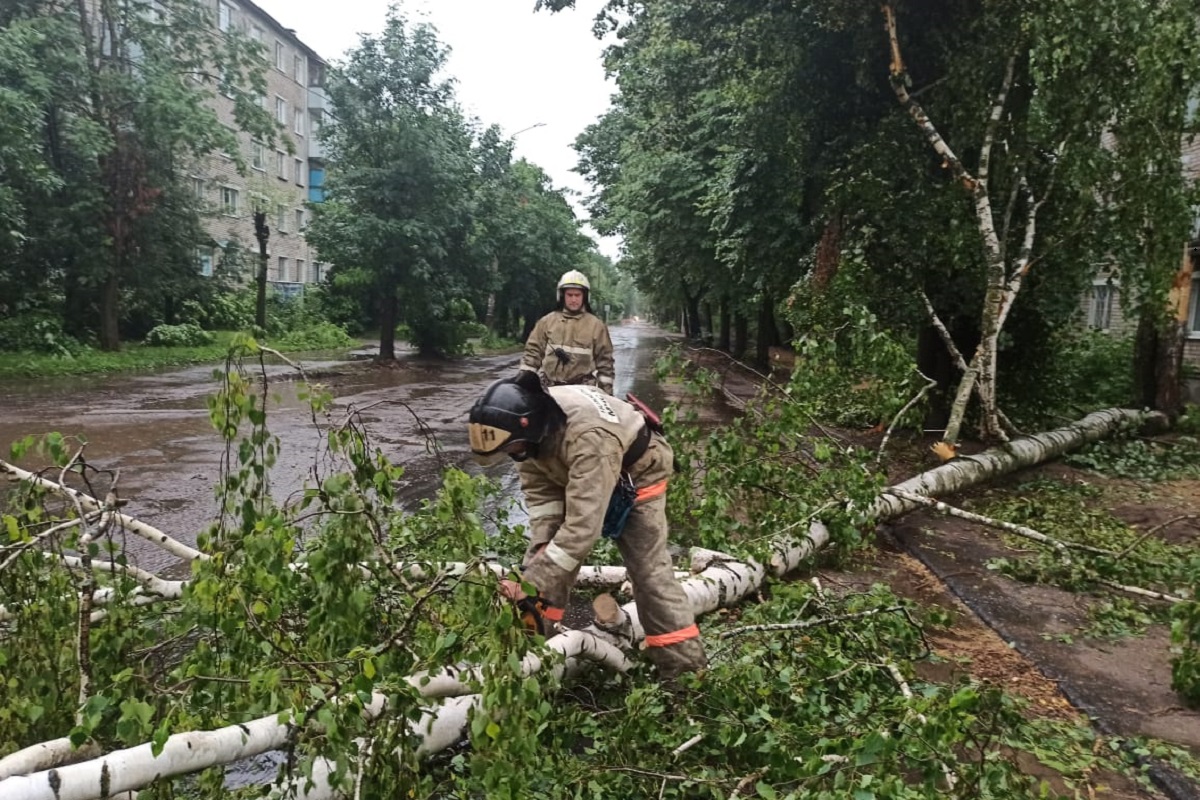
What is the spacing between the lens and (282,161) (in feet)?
114

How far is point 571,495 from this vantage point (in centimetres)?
293

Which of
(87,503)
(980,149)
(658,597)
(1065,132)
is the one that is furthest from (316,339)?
(658,597)

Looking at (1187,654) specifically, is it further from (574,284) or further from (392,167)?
(392,167)

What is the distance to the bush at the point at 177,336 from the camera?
19750mm

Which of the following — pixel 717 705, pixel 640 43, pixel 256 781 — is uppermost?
pixel 640 43

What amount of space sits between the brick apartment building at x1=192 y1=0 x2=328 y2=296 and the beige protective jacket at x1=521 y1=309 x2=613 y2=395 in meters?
22.1

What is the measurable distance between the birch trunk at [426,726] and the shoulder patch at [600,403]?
876 millimetres

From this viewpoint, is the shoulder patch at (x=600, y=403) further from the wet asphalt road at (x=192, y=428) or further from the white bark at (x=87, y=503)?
the white bark at (x=87, y=503)

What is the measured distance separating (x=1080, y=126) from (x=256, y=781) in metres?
8.01

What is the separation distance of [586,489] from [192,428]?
849 cm

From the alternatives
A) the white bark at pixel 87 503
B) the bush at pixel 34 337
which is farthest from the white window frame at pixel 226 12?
the white bark at pixel 87 503

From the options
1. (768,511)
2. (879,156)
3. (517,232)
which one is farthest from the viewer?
(517,232)

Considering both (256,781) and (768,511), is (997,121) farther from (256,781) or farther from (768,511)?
(256,781)

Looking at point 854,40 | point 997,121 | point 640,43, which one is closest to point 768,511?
point 997,121
